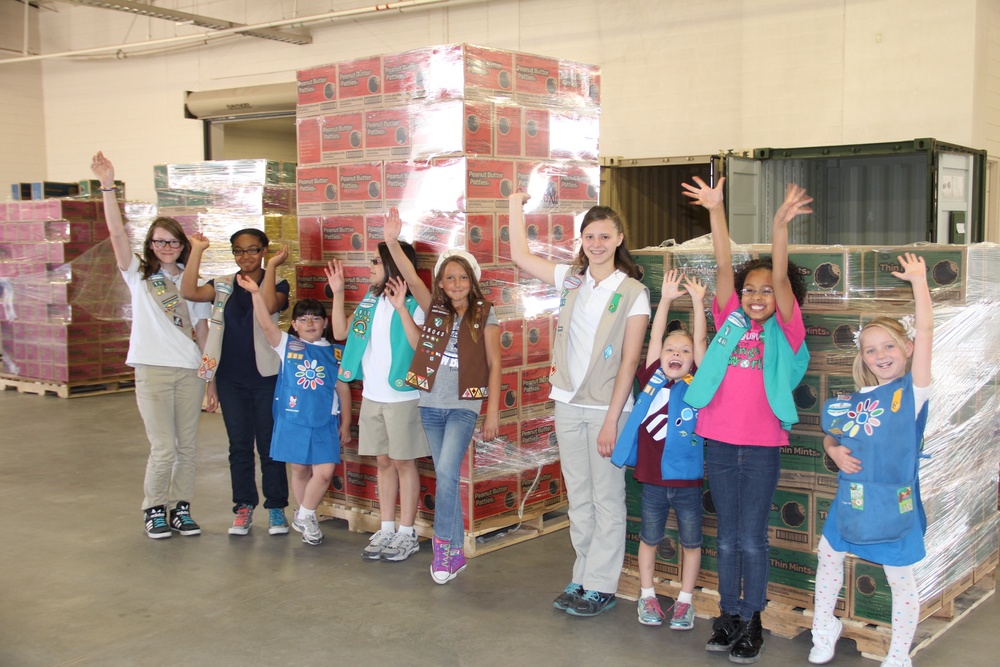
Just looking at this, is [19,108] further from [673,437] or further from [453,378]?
[673,437]

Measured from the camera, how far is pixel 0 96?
58.6 feet

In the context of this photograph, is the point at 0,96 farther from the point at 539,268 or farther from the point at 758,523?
the point at 758,523

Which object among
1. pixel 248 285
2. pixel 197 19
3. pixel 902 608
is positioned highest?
pixel 197 19

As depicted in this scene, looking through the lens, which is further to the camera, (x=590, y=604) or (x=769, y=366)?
(x=590, y=604)

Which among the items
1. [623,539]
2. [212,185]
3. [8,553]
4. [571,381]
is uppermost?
[212,185]

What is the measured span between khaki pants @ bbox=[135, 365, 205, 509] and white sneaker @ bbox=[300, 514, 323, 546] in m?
0.82

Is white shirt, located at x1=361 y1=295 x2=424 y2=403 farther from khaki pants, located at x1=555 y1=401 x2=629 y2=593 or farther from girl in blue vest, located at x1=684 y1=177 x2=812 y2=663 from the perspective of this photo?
girl in blue vest, located at x1=684 y1=177 x2=812 y2=663

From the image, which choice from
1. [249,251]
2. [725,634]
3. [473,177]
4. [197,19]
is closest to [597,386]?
[725,634]

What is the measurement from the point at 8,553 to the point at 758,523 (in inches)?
175

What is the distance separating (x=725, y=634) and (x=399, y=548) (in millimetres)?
2017

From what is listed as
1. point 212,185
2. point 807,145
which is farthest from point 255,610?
point 807,145

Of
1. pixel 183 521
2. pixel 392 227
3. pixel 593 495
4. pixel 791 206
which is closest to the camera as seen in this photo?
pixel 791 206

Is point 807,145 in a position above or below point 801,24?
below

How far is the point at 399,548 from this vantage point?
5430mm
